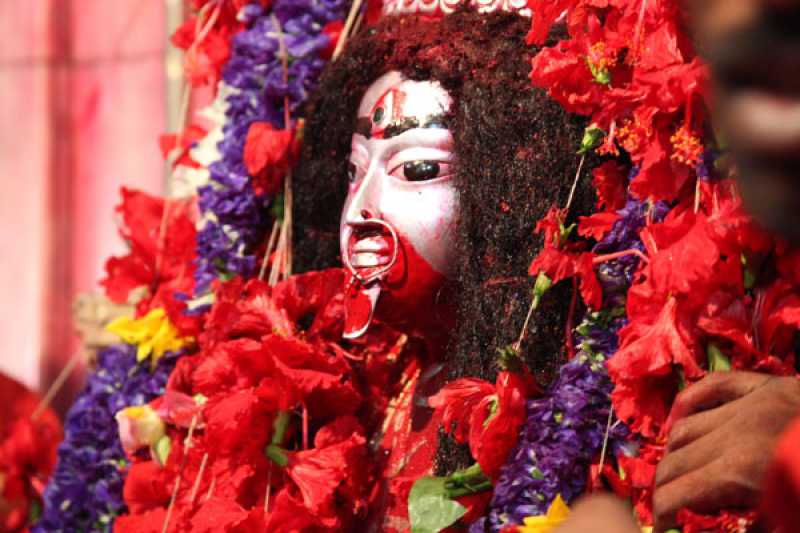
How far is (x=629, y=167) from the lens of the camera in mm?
1787

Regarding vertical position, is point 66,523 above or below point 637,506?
below

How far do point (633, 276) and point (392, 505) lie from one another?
0.53 meters

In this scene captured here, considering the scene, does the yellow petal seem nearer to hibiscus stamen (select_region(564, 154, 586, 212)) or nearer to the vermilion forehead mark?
hibiscus stamen (select_region(564, 154, 586, 212))

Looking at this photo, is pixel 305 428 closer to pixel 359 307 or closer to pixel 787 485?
pixel 359 307

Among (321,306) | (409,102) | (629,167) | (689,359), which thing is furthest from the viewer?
(321,306)

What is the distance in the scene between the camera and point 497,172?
1859 millimetres

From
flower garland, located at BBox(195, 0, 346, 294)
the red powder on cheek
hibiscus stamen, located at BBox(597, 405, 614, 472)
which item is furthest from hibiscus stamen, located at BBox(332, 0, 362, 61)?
hibiscus stamen, located at BBox(597, 405, 614, 472)

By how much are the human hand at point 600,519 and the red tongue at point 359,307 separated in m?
0.87

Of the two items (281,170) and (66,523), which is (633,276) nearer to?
(281,170)

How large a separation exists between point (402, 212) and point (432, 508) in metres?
0.41

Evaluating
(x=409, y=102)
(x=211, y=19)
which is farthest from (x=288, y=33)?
(x=409, y=102)

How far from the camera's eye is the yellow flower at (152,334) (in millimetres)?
2404

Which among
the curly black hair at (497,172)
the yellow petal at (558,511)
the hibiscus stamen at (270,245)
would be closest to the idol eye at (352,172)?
the curly black hair at (497,172)

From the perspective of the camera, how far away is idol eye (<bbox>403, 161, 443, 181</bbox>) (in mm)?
1932
